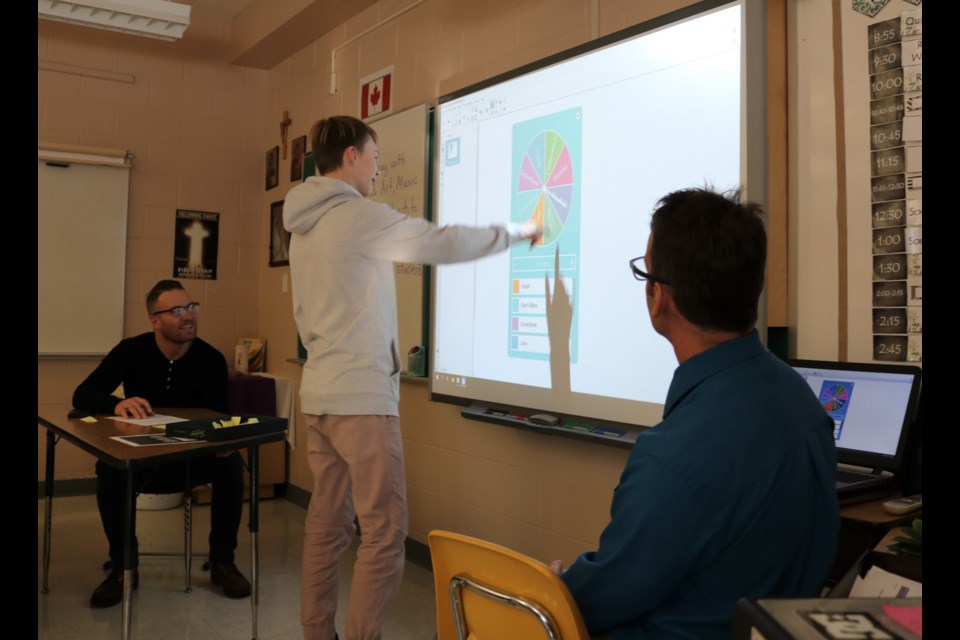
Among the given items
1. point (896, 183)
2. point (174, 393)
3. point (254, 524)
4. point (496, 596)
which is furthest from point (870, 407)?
point (174, 393)

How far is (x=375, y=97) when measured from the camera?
3984 mm

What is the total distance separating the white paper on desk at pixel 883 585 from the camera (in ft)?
3.24

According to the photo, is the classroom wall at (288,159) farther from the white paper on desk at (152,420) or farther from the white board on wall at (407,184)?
the white paper on desk at (152,420)

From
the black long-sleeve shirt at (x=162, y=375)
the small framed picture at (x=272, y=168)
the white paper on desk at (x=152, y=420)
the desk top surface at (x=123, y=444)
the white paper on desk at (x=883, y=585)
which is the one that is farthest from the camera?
Answer: the small framed picture at (x=272, y=168)

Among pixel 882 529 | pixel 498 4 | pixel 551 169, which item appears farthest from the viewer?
pixel 498 4

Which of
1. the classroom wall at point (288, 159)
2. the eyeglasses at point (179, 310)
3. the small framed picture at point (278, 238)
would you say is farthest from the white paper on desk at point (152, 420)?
the small framed picture at point (278, 238)

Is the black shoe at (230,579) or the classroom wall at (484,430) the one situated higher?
the classroom wall at (484,430)

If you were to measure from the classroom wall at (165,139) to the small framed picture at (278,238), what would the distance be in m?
0.24

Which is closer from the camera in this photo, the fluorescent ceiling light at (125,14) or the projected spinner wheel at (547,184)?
the projected spinner wheel at (547,184)

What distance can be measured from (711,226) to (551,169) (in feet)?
4.98

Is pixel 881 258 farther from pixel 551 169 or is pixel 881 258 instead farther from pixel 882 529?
pixel 551 169

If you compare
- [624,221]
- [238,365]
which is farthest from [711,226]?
[238,365]

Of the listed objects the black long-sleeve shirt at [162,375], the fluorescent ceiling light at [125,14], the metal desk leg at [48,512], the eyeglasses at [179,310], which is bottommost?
the metal desk leg at [48,512]
